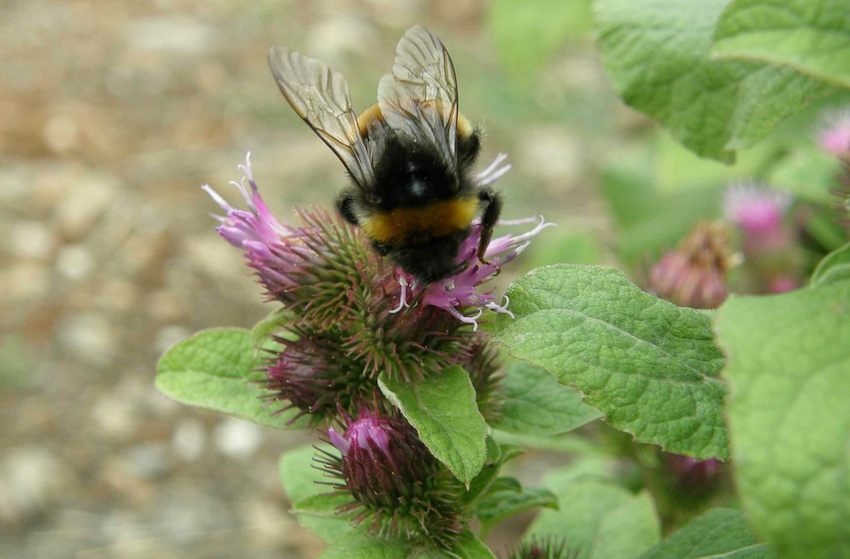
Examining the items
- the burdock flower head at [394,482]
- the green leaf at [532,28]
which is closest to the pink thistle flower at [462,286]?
the burdock flower head at [394,482]

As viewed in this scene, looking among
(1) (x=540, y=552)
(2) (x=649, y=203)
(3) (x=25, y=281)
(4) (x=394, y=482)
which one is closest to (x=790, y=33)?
(4) (x=394, y=482)

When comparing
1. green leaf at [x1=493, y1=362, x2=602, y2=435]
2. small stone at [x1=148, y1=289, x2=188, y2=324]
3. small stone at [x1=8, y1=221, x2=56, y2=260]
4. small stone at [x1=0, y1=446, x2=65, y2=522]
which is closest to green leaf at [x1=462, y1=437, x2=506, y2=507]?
green leaf at [x1=493, y1=362, x2=602, y2=435]

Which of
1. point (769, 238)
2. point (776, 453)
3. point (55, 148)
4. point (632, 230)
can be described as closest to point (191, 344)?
point (776, 453)

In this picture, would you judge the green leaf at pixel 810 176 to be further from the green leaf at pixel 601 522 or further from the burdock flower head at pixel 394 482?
the burdock flower head at pixel 394 482

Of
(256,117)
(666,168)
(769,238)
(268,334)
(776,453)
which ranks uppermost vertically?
(256,117)

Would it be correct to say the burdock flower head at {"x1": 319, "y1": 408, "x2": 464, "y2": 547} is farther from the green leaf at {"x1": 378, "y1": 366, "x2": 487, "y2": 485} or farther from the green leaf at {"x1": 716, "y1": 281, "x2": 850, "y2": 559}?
the green leaf at {"x1": 716, "y1": 281, "x2": 850, "y2": 559}

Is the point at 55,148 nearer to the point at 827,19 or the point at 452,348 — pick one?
the point at 452,348
